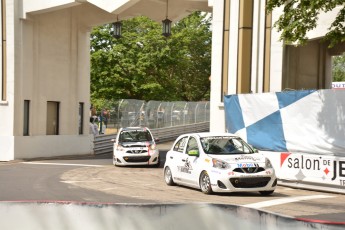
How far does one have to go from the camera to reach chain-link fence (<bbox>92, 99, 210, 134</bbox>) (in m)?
38.6

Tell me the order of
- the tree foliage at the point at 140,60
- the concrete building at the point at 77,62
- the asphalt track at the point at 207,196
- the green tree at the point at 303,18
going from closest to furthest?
1. the asphalt track at the point at 207,196
2. the green tree at the point at 303,18
3. the concrete building at the point at 77,62
4. the tree foliage at the point at 140,60

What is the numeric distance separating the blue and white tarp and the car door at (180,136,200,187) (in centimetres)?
285

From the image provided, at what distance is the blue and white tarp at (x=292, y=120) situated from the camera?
54.5ft

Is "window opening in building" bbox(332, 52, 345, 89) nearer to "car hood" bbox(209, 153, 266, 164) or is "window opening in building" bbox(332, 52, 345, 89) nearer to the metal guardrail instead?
the metal guardrail

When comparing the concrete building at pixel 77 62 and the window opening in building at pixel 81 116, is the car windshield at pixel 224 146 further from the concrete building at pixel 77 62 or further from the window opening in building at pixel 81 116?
the window opening in building at pixel 81 116

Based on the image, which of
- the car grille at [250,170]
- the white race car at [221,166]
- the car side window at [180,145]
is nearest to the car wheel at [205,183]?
the white race car at [221,166]

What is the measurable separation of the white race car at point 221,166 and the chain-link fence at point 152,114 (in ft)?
70.0

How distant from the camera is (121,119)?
127ft

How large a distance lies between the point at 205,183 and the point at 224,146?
3.89 feet

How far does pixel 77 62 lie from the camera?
31.7 metres

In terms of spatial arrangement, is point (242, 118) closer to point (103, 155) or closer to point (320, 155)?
point (320, 155)

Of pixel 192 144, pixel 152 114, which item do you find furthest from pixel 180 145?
pixel 152 114

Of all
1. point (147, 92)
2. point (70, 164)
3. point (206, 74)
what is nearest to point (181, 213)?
point (70, 164)

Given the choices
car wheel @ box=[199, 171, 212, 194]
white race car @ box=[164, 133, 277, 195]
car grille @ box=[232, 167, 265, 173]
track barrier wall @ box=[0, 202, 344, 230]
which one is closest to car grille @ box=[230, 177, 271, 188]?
white race car @ box=[164, 133, 277, 195]
